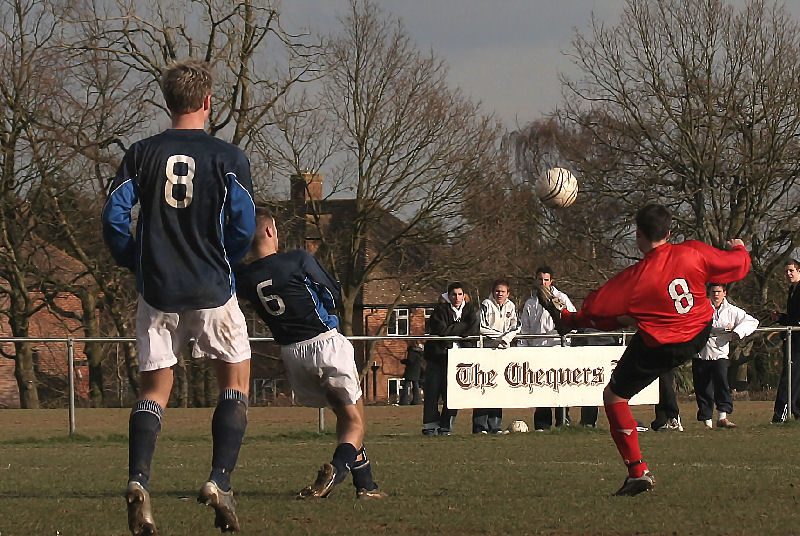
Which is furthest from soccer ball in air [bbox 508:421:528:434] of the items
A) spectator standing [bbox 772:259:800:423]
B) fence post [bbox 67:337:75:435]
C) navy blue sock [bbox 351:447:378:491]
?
navy blue sock [bbox 351:447:378:491]

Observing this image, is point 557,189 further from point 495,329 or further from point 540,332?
point 495,329

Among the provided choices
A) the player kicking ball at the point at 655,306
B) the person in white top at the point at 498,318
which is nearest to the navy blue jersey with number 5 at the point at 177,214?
→ the player kicking ball at the point at 655,306

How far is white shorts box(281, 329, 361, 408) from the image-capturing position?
7551 mm

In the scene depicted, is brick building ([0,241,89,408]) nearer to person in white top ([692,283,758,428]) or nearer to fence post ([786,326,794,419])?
person in white top ([692,283,758,428])

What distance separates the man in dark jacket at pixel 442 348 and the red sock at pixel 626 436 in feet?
24.6

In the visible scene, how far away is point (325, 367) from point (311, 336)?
21 cm

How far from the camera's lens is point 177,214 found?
218 inches

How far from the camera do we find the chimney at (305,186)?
37.4m

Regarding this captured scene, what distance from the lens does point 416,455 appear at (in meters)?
11.3

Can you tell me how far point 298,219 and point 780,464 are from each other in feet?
96.8

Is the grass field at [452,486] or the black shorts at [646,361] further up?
the black shorts at [646,361]

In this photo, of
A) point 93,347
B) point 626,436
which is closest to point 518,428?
point 626,436

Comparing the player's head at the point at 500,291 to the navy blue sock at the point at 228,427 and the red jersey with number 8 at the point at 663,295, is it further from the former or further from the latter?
the navy blue sock at the point at 228,427

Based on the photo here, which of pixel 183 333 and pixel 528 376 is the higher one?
pixel 183 333
